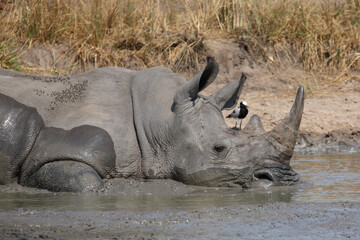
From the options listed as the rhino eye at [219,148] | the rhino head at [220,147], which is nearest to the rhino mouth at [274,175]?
the rhino head at [220,147]

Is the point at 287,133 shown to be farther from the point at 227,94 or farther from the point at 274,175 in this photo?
the point at 227,94

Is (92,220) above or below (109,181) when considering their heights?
above

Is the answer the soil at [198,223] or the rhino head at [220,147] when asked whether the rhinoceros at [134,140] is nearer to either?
the rhino head at [220,147]

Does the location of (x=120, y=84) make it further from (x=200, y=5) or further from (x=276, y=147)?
(x=200, y=5)

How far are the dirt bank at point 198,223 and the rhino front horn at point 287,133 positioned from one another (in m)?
0.74

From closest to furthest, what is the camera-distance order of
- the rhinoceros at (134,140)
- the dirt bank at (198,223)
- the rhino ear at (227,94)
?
the dirt bank at (198,223) < the rhinoceros at (134,140) < the rhino ear at (227,94)

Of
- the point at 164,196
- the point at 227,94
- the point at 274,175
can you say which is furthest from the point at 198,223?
the point at 227,94

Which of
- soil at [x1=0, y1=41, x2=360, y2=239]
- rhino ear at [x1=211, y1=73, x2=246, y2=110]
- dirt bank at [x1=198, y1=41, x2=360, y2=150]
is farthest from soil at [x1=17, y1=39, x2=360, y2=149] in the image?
soil at [x1=0, y1=41, x2=360, y2=239]

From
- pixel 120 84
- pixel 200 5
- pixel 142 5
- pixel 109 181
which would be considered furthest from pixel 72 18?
pixel 109 181

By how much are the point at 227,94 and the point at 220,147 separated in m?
0.58

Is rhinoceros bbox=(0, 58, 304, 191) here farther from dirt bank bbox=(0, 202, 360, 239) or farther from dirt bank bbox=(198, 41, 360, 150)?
dirt bank bbox=(198, 41, 360, 150)

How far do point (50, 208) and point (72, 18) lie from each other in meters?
6.24

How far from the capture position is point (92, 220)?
443 cm

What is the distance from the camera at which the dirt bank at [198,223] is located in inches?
160
